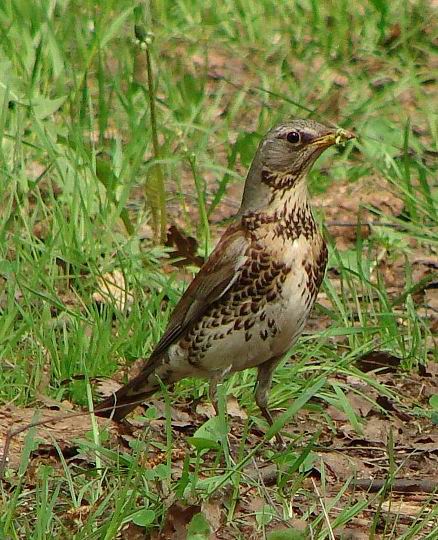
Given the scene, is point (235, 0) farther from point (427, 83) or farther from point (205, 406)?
point (205, 406)

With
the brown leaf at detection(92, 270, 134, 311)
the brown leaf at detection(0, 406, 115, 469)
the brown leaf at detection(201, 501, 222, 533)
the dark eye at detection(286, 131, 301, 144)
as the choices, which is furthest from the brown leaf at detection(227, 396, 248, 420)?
the brown leaf at detection(201, 501, 222, 533)

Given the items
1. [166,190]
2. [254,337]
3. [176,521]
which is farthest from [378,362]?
[176,521]

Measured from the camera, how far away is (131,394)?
17.3ft

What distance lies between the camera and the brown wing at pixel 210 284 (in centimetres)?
502

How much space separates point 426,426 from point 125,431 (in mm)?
1169

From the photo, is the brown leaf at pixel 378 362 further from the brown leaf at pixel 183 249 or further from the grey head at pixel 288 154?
the grey head at pixel 288 154

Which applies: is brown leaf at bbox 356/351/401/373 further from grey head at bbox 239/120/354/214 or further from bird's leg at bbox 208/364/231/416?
grey head at bbox 239/120/354/214

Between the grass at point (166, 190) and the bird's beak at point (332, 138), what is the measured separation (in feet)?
2.92

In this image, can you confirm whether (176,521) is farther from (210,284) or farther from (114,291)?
(114,291)

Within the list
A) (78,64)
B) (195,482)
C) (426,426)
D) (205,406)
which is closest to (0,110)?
(78,64)

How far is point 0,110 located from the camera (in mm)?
6801

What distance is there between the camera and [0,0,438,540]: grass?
4.38 meters

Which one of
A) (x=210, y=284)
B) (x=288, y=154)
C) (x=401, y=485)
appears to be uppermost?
(x=288, y=154)

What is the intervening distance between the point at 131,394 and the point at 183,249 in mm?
1428
